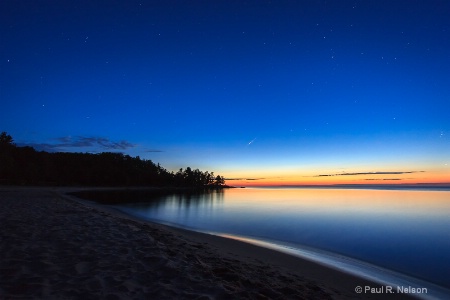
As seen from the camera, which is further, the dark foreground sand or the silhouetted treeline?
the silhouetted treeline

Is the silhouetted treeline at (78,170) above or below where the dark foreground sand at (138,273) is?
above

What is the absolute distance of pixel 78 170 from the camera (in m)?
117

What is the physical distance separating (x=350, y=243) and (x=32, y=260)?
1463cm

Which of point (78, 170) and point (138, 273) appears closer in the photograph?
point (138, 273)

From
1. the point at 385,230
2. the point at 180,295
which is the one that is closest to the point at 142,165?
the point at 385,230

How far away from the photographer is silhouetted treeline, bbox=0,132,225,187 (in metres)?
78.2

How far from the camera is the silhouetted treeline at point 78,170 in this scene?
7819 cm

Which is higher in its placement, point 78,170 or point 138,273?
point 78,170

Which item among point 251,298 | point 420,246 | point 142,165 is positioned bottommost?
point 420,246

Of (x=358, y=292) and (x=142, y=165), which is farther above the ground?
(x=142, y=165)

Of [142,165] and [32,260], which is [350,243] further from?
[142,165]

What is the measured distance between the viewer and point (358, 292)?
6285 mm

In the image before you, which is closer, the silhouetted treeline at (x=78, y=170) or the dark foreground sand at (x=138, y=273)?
the dark foreground sand at (x=138, y=273)

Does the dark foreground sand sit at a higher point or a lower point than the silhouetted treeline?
lower
